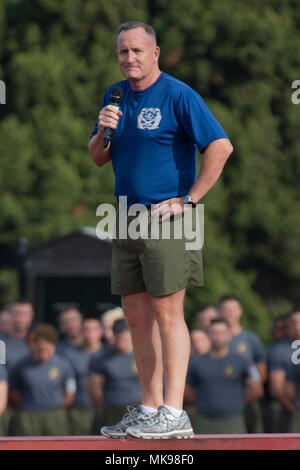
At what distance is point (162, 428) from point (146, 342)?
469 millimetres

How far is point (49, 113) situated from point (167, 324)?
1514 cm

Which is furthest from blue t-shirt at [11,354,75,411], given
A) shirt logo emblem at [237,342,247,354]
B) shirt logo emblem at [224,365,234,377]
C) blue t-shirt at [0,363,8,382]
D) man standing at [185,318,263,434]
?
shirt logo emblem at [237,342,247,354]

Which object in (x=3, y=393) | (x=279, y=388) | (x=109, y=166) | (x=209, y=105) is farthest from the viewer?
(x=209, y=105)

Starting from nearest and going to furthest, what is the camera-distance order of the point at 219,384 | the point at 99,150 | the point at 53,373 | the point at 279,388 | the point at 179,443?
the point at 179,443
the point at 99,150
the point at 219,384
the point at 53,373
the point at 279,388

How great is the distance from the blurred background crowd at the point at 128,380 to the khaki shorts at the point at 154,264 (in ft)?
13.1

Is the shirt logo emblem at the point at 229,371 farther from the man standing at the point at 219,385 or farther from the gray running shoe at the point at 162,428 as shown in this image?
the gray running shoe at the point at 162,428

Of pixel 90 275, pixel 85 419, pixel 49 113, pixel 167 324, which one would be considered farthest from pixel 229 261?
pixel 167 324

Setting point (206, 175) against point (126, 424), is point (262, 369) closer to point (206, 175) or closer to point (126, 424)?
point (126, 424)

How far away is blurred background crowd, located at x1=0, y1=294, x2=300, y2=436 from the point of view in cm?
905

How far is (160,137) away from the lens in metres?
4.83

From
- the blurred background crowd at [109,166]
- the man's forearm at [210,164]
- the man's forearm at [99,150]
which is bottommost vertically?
the man's forearm at [210,164]

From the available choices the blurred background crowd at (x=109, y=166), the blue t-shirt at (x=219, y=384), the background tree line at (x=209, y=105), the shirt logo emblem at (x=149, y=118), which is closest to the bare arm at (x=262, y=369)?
the blue t-shirt at (x=219, y=384)

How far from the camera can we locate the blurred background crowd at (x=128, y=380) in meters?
9.05

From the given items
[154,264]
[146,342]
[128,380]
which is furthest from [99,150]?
[128,380]
